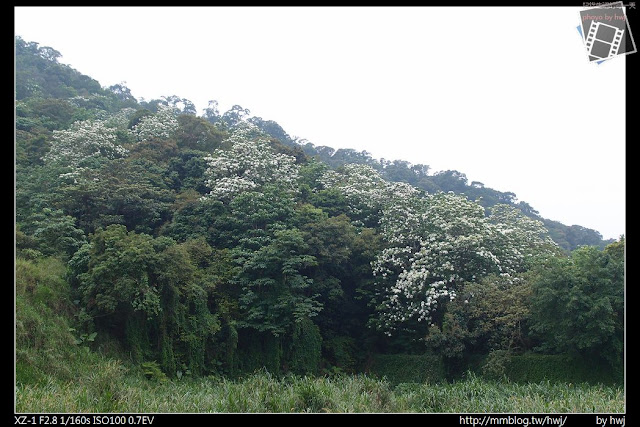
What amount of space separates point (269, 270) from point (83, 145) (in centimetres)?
1136

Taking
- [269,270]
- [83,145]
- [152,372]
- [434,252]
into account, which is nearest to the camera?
[152,372]

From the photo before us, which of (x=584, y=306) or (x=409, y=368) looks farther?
(x=409, y=368)

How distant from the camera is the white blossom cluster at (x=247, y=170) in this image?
2019cm

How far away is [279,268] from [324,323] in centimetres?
378

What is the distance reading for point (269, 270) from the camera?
16.9m

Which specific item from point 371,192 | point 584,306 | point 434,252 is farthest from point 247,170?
point 584,306

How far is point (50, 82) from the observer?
4019cm

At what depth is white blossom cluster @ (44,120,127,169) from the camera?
70.3ft

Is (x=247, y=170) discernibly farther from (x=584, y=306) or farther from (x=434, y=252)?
(x=584, y=306)

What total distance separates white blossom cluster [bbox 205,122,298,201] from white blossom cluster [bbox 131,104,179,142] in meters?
4.00

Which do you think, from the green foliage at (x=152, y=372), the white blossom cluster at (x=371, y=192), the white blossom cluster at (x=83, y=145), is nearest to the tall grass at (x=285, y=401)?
the green foliage at (x=152, y=372)

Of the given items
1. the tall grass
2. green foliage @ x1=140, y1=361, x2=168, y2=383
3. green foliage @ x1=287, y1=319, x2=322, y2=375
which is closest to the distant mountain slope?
green foliage @ x1=287, y1=319, x2=322, y2=375

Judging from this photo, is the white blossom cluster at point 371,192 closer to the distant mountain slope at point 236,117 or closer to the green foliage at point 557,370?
the green foliage at point 557,370
